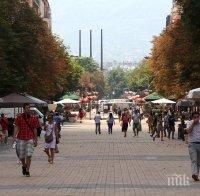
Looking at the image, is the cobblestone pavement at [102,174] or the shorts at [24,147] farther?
the shorts at [24,147]

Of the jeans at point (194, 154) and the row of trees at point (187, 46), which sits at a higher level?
the row of trees at point (187, 46)

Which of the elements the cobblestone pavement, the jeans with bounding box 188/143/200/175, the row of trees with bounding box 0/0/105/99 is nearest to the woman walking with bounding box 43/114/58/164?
the cobblestone pavement

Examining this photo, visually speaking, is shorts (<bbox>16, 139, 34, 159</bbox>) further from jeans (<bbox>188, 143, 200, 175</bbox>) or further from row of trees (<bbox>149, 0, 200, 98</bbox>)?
row of trees (<bbox>149, 0, 200, 98</bbox>)

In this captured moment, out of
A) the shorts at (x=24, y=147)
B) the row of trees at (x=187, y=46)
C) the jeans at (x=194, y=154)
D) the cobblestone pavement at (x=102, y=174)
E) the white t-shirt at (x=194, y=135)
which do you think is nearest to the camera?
the cobblestone pavement at (x=102, y=174)

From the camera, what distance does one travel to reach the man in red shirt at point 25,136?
58.6ft

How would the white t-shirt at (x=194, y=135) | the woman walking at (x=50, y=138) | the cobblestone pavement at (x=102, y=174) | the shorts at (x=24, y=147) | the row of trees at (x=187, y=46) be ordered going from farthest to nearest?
the row of trees at (x=187, y=46), the woman walking at (x=50, y=138), the shorts at (x=24, y=147), the white t-shirt at (x=194, y=135), the cobblestone pavement at (x=102, y=174)

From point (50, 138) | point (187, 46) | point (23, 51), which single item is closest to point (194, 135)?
point (50, 138)

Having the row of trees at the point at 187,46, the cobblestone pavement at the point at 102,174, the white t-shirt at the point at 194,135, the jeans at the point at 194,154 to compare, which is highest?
the row of trees at the point at 187,46

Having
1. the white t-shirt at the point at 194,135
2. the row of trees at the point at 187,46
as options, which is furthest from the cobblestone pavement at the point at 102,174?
the row of trees at the point at 187,46

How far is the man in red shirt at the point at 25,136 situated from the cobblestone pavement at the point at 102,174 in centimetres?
47

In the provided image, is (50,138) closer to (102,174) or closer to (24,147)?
(102,174)

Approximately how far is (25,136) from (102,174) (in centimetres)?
229

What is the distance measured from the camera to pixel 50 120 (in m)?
22.7

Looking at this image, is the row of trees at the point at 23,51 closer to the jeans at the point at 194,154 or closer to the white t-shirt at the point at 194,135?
the white t-shirt at the point at 194,135
